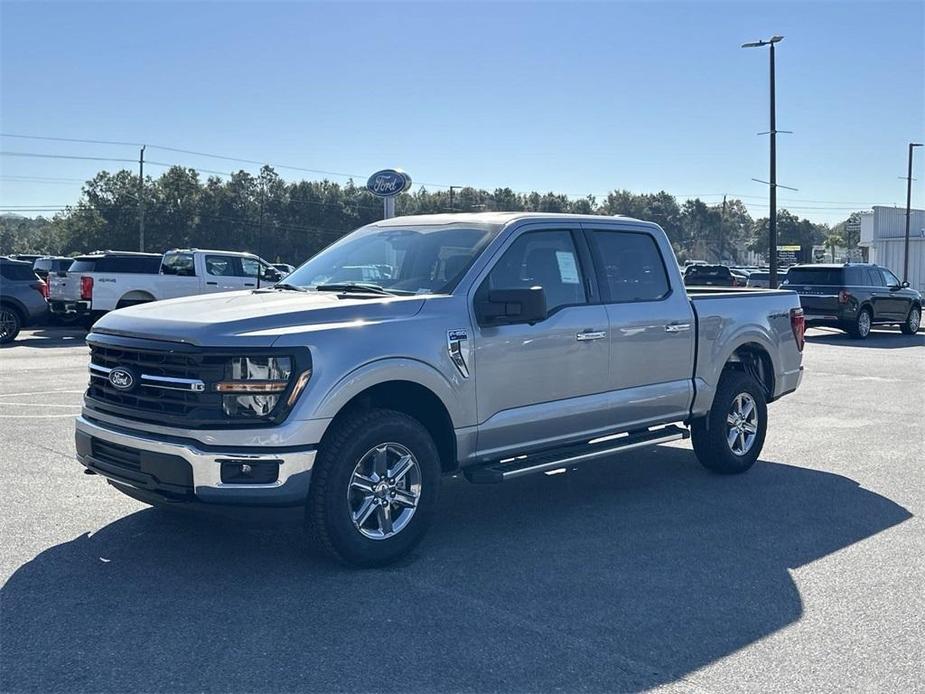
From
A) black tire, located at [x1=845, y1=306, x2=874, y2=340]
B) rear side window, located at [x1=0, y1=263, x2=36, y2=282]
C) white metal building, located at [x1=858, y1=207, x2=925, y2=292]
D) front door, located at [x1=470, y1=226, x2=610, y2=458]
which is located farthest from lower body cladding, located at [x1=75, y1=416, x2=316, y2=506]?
white metal building, located at [x1=858, y1=207, x2=925, y2=292]

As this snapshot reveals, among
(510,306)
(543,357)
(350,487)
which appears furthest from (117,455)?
(543,357)

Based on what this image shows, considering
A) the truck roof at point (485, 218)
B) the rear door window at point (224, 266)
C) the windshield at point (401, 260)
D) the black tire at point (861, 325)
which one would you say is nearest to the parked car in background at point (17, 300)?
the rear door window at point (224, 266)

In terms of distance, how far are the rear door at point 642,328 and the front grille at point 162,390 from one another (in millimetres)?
2924

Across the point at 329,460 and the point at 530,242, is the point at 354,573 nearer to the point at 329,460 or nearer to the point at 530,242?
the point at 329,460

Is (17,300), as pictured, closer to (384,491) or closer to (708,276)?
(384,491)

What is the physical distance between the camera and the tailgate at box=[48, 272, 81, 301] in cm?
2020

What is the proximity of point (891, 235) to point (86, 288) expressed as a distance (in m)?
44.7

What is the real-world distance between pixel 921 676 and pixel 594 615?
1.44 metres

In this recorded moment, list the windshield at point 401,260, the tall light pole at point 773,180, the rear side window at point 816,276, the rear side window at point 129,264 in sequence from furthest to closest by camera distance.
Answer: the tall light pole at point 773,180, the rear side window at point 816,276, the rear side window at point 129,264, the windshield at point 401,260

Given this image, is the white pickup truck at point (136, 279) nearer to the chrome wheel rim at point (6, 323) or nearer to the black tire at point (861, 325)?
the chrome wheel rim at point (6, 323)

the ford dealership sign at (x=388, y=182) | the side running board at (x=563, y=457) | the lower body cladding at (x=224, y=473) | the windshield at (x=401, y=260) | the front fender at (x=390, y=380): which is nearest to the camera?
the lower body cladding at (x=224, y=473)

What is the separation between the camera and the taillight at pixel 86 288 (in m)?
20.1

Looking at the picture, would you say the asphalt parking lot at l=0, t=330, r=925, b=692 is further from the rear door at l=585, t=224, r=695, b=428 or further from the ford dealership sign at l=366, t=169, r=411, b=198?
the ford dealership sign at l=366, t=169, r=411, b=198

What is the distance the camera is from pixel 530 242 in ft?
20.2
